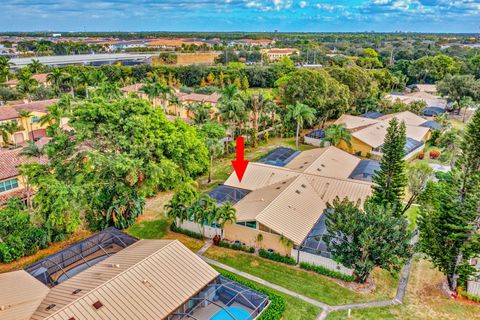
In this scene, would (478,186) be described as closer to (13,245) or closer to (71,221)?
(71,221)

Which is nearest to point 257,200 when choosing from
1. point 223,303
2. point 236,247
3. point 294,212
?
point 294,212

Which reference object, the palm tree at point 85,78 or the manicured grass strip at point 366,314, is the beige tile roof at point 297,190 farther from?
the palm tree at point 85,78

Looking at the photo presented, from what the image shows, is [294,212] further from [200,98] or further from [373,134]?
[200,98]

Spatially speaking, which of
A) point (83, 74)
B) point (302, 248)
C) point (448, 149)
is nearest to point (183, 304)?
point (302, 248)

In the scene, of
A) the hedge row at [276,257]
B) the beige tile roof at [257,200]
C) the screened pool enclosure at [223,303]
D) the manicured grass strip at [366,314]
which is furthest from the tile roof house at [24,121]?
the manicured grass strip at [366,314]

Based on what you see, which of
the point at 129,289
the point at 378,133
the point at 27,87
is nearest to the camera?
the point at 129,289

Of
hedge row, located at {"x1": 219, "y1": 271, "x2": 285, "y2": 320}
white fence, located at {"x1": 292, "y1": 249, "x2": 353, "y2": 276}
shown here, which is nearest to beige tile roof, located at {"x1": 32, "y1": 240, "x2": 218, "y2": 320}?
hedge row, located at {"x1": 219, "y1": 271, "x2": 285, "y2": 320}
